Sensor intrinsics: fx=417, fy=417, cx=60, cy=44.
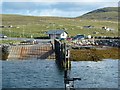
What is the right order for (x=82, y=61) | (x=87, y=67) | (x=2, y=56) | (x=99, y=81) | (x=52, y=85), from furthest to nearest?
1. (x=2, y=56)
2. (x=82, y=61)
3. (x=87, y=67)
4. (x=99, y=81)
5. (x=52, y=85)

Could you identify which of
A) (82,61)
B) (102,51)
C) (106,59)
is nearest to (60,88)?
(82,61)

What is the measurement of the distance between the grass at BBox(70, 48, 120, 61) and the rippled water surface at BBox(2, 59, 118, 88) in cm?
946

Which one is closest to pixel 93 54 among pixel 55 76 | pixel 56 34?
pixel 55 76

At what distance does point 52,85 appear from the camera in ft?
168

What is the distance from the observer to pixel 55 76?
6062cm

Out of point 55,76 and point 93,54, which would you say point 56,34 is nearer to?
point 93,54

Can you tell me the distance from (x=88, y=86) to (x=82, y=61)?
1292 inches

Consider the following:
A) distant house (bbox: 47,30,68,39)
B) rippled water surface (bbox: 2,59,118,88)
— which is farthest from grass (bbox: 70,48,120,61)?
distant house (bbox: 47,30,68,39)

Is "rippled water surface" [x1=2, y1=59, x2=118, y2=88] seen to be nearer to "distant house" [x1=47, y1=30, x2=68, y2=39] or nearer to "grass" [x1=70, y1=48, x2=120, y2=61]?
"grass" [x1=70, y1=48, x2=120, y2=61]

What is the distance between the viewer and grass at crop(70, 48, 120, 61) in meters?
85.1

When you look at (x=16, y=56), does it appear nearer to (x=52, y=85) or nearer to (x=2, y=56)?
(x=2, y=56)

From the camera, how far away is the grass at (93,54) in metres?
85.1

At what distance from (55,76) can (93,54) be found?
31071mm

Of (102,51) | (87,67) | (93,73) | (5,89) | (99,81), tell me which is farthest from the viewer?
(102,51)
